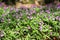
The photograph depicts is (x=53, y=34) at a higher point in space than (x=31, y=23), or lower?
lower

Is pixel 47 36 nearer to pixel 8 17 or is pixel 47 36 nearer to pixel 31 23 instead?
pixel 31 23

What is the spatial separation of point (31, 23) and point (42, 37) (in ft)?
1.24

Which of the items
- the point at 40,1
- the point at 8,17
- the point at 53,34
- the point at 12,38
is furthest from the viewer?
the point at 40,1

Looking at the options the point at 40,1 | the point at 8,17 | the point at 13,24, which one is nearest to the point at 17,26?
the point at 13,24

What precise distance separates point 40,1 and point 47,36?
4.13 metres

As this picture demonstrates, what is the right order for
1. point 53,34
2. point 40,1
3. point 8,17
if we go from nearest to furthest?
point 53,34, point 8,17, point 40,1

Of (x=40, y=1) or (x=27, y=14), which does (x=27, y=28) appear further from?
(x=40, y=1)

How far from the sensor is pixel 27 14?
13.9ft

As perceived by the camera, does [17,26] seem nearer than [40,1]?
Yes

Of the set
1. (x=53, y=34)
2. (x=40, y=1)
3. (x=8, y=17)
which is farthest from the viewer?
(x=40, y=1)

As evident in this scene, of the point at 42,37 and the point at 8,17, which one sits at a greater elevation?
the point at 8,17

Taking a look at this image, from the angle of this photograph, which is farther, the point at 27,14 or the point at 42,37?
the point at 27,14

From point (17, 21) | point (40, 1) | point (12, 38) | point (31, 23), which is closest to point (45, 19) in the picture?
point (31, 23)

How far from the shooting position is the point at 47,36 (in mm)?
3695
